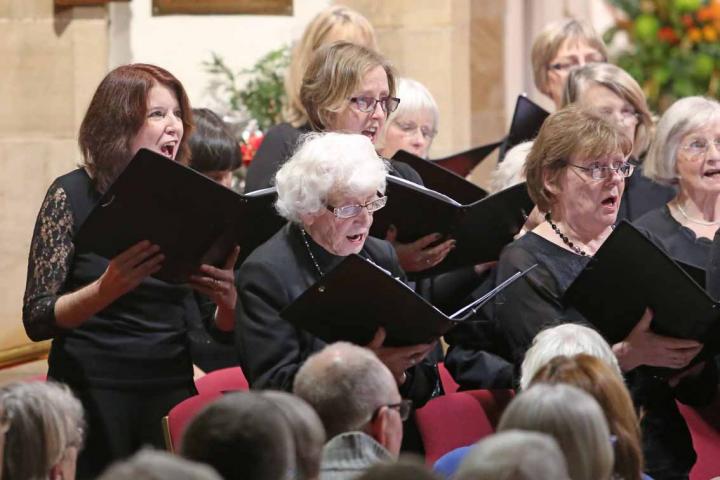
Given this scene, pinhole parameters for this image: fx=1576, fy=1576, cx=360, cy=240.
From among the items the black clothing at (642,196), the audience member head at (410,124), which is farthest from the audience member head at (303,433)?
the black clothing at (642,196)

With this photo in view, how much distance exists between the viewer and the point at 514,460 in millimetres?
2822

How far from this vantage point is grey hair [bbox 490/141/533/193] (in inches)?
225

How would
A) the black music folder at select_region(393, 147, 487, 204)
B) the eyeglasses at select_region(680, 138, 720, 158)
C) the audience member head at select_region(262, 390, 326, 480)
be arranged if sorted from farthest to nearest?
the eyeglasses at select_region(680, 138, 720, 158)
the black music folder at select_region(393, 147, 487, 204)
the audience member head at select_region(262, 390, 326, 480)

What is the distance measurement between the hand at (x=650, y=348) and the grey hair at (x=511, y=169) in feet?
3.82

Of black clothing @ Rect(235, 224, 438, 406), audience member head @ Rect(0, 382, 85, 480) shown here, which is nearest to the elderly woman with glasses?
black clothing @ Rect(235, 224, 438, 406)

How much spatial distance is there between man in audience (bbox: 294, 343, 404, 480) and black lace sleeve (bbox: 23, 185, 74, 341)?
1.07 m

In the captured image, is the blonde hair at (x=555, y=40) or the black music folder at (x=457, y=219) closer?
the black music folder at (x=457, y=219)

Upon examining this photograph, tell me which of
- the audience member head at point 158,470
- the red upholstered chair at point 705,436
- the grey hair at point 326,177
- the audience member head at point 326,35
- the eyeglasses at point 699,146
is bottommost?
the red upholstered chair at point 705,436

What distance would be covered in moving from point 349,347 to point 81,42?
4.12 metres

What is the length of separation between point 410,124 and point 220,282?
177cm

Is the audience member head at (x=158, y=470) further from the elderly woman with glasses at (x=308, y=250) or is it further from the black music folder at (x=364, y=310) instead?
the elderly woman with glasses at (x=308, y=250)

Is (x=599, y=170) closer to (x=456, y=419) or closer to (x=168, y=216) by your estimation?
(x=456, y=419)

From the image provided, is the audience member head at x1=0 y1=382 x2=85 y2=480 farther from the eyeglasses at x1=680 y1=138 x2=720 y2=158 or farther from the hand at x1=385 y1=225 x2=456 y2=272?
the eyeglasses at x1=680 y1=138 x2=720 y2=158

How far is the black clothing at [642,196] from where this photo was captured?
6.08 metres
